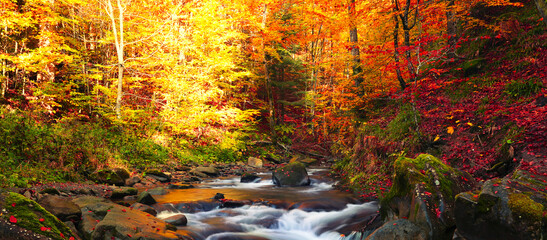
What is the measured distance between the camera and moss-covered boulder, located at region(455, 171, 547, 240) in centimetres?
344

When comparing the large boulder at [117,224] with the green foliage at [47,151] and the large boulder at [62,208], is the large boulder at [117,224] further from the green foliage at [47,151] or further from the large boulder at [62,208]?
the green foliage at [47,151]

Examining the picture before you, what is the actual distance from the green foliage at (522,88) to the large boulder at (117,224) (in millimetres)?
8095

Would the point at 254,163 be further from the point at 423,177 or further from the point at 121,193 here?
the point at 423,177

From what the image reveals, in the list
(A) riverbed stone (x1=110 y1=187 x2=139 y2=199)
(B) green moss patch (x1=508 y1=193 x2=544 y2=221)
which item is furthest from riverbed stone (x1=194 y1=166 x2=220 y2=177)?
(B) green moss patch (x1=508 y1=193 x2=544 y2=221)

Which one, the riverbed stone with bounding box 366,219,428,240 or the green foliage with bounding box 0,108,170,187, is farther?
the green foliage with bounding box 0,108,170,187

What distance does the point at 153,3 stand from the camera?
1956 centimetres

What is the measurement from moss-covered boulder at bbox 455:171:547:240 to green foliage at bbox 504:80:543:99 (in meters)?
3.28

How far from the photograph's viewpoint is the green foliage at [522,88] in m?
6.41

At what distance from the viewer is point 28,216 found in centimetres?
360

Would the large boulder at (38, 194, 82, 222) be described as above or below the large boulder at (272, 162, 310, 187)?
above

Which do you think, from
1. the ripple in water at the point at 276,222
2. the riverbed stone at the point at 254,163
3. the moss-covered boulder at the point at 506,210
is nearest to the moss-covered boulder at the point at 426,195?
the moss-covered boulder at the point at 506,210

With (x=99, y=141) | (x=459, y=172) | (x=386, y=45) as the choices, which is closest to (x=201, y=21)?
(x=99, y=141)

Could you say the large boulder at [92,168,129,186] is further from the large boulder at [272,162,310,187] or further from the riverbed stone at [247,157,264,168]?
the riverbed stone at [247,157,264,168]

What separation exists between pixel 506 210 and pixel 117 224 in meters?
5.77
